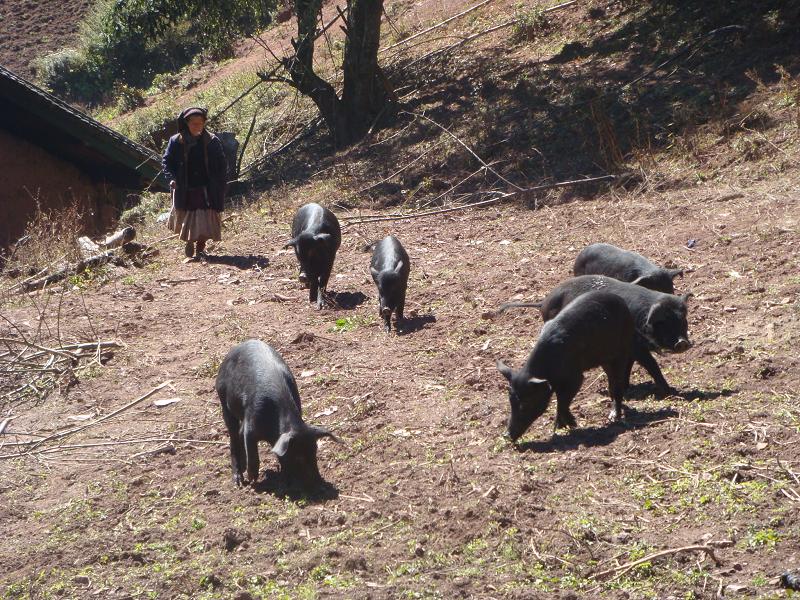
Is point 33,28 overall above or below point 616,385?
above

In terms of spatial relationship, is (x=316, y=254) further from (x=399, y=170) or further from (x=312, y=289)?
(x=399, y=170)

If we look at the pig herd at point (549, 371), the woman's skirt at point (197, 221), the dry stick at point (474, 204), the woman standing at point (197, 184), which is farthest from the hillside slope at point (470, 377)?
the woman standing at point (197, 184)

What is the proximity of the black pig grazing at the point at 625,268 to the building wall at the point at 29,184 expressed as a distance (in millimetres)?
8025

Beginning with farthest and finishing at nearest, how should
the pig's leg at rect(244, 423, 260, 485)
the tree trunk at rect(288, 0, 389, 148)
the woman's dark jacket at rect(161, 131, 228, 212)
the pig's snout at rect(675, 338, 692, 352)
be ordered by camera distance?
1. the tree trunk at rect(288, 0, 389, 148)
2. the woman's dark jacket at rect(161, 131, 228, 212)
3. the pig's snout at rect(675, 338, 692, 352)
4. the pig's leg at rect(244, 423, 260, 485)

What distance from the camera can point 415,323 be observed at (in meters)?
10.2

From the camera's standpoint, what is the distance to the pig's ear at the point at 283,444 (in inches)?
249

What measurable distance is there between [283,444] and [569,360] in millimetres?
2033

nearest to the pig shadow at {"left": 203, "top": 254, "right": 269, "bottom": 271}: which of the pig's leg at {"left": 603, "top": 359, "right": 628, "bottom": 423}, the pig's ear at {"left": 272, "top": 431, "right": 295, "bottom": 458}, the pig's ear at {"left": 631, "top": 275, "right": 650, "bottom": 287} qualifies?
the pig's ear at {"left": 631, "top": 275, "right": 650, "bottom": 287}

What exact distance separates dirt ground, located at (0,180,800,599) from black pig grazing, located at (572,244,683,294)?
0.40m

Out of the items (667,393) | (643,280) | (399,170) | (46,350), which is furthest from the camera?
(399,170)

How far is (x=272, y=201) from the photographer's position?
1698 cm

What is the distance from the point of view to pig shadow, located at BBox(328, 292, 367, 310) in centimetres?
1111

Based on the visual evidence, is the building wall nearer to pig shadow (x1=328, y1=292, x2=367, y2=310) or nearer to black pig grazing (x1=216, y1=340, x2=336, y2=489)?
pig shadow (x1=328, y1=292, x2=367, y2=310)

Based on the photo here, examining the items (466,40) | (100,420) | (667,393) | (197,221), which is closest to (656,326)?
(667,393)
